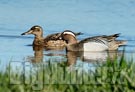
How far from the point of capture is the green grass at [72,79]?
21.1ft

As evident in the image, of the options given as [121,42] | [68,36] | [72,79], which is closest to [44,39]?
[68,36]

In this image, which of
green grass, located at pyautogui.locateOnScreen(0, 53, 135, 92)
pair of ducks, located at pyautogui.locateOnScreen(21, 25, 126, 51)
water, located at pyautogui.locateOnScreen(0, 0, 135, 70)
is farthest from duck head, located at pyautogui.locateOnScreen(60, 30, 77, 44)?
green grass, located at pyautogui.locateOnScreen(0, 53, 135, 92)

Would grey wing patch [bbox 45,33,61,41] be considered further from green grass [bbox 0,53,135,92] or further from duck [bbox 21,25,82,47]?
green grass [bbox 0,53,135,92]

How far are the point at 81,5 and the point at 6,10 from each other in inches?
95.8

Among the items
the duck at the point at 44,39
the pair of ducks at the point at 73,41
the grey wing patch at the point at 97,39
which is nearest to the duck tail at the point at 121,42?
the pair of ducks at the point at 73,41

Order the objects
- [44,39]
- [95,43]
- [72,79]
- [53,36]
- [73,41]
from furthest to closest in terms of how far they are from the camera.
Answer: [44,39] → [73,41] → [53,36] → [95,43] → [72,79]

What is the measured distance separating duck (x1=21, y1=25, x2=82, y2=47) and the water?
0.73ft

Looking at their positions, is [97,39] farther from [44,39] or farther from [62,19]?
[62,19]

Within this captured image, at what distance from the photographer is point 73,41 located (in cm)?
1450

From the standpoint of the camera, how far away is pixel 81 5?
703 inches

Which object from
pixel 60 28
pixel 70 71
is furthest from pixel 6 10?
pixel 70 71

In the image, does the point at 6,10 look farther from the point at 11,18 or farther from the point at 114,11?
the point at 114,11

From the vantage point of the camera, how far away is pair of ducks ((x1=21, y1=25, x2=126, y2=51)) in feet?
44.2

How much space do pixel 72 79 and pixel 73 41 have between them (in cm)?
775
